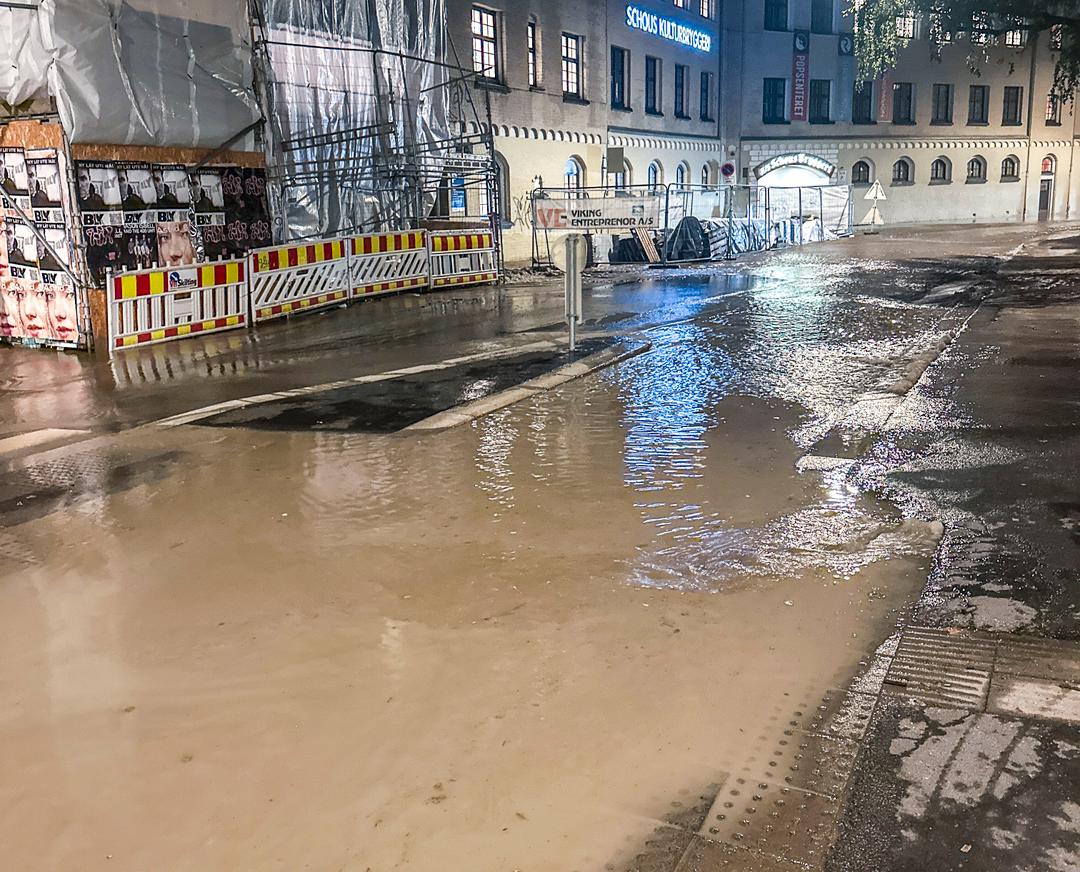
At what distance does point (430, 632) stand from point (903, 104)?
50.9 meters

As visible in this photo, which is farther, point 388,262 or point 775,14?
point 775,14

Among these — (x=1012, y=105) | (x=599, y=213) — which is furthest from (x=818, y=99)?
(x=599, y=213)

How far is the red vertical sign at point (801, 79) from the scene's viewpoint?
152 feet

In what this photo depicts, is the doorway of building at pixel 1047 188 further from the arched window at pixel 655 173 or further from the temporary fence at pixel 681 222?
the arched window at pixel 655 173

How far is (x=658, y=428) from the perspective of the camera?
26.2ft

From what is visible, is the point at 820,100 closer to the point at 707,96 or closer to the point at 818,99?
the point at 818,99

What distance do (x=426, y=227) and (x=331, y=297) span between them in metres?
5.02

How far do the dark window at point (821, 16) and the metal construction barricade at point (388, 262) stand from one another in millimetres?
34456

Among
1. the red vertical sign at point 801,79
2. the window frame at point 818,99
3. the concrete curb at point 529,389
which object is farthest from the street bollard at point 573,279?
the window frame at point 818,99

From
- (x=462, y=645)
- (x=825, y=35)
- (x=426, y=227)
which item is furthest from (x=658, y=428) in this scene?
(x=825, y=35)

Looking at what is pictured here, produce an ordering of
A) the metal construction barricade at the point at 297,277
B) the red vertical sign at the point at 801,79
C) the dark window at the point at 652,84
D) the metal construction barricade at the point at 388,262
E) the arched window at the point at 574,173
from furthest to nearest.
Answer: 1. the red vertical sign at the point at 801,79
2. the dark window at the point at 652,84
3. the arched window at the point at 574,173
4. the metal construction barricade at the point at 388,262
5. the metal construction barricade at the point at 297,277

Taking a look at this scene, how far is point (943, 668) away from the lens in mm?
3943

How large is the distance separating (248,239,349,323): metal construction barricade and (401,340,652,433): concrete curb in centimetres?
586

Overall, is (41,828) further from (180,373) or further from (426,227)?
(426,227)
